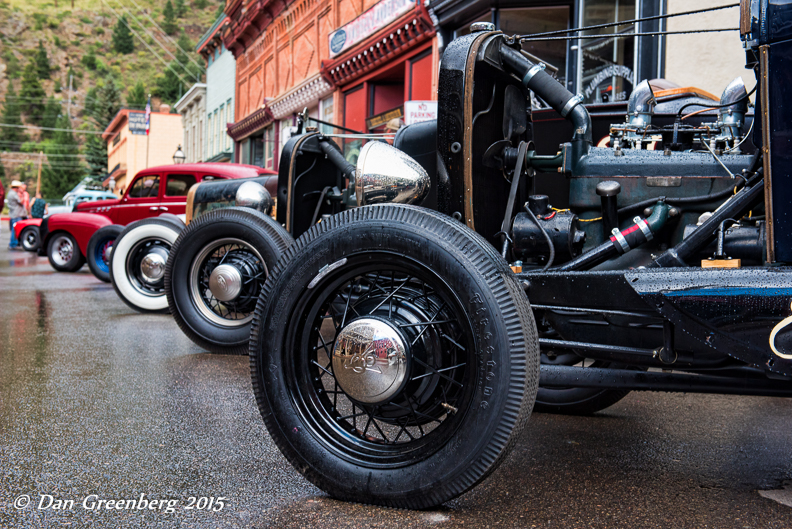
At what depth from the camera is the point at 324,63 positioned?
2052cm

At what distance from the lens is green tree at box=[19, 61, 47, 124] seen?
12812cm

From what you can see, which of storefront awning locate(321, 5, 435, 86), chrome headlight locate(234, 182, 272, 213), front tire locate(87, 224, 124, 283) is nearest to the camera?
chrome headlight locate(234, 182, 272, 213)

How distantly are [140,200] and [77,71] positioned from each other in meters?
154

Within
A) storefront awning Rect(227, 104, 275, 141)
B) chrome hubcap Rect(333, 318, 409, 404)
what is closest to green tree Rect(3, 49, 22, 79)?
storefront awning Rect(227, 104, 275, 141)

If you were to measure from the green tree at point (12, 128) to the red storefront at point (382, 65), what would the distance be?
120 meters

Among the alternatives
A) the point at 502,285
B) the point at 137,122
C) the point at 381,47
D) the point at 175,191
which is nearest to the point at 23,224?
the point at 175,191

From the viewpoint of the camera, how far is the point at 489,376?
2131 mm

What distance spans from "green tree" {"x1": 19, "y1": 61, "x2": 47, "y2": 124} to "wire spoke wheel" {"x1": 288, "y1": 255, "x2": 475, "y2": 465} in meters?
144

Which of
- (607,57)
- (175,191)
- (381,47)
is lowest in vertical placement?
(175,191)

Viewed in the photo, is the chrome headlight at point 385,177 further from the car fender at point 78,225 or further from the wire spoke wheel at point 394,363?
the car fender at point 78,225

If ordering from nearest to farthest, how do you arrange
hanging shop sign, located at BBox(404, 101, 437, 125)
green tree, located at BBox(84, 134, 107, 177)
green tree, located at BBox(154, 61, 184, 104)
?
hanging shop sign, located at BBox(404, 101, 437, 125)
green tree, located at BBox(84, 134, 107, 177)
green tree, located at BBox(154, 61, 184, 104)

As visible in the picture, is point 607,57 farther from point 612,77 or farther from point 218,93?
point 218,93

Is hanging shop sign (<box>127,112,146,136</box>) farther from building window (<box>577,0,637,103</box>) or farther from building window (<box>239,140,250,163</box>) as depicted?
building window (<box>577,0,637,103</box>)

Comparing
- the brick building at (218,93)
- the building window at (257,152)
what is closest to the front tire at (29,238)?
the building window at (257,152)
